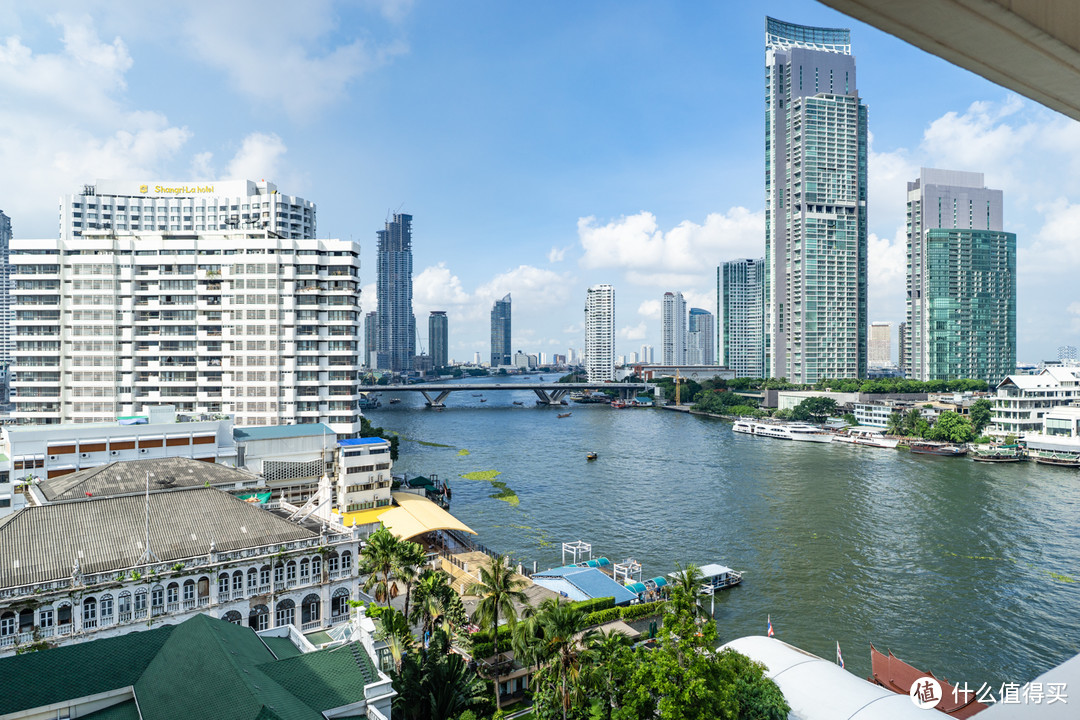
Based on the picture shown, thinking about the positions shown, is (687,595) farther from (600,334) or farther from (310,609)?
(600,334)

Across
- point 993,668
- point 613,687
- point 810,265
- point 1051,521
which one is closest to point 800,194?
point 810,265


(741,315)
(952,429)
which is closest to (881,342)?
(741,315)

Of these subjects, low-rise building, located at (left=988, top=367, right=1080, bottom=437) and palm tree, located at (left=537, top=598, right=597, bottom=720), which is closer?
palm tree, located at (left=537, top=598, right=597, bottom=720)

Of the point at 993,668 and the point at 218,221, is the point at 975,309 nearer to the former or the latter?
the point at 993,668

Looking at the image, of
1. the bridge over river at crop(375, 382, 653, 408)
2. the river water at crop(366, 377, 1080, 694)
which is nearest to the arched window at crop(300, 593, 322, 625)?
the river water at crop(366, 377, 1080, 694)

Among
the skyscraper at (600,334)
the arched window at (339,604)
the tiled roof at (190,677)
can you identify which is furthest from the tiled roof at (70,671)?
the skyscraper at (600,334)

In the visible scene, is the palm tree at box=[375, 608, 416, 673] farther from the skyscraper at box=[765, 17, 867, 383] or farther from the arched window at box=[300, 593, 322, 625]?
the skyscraper at box=[765, 17, 867, 383]
